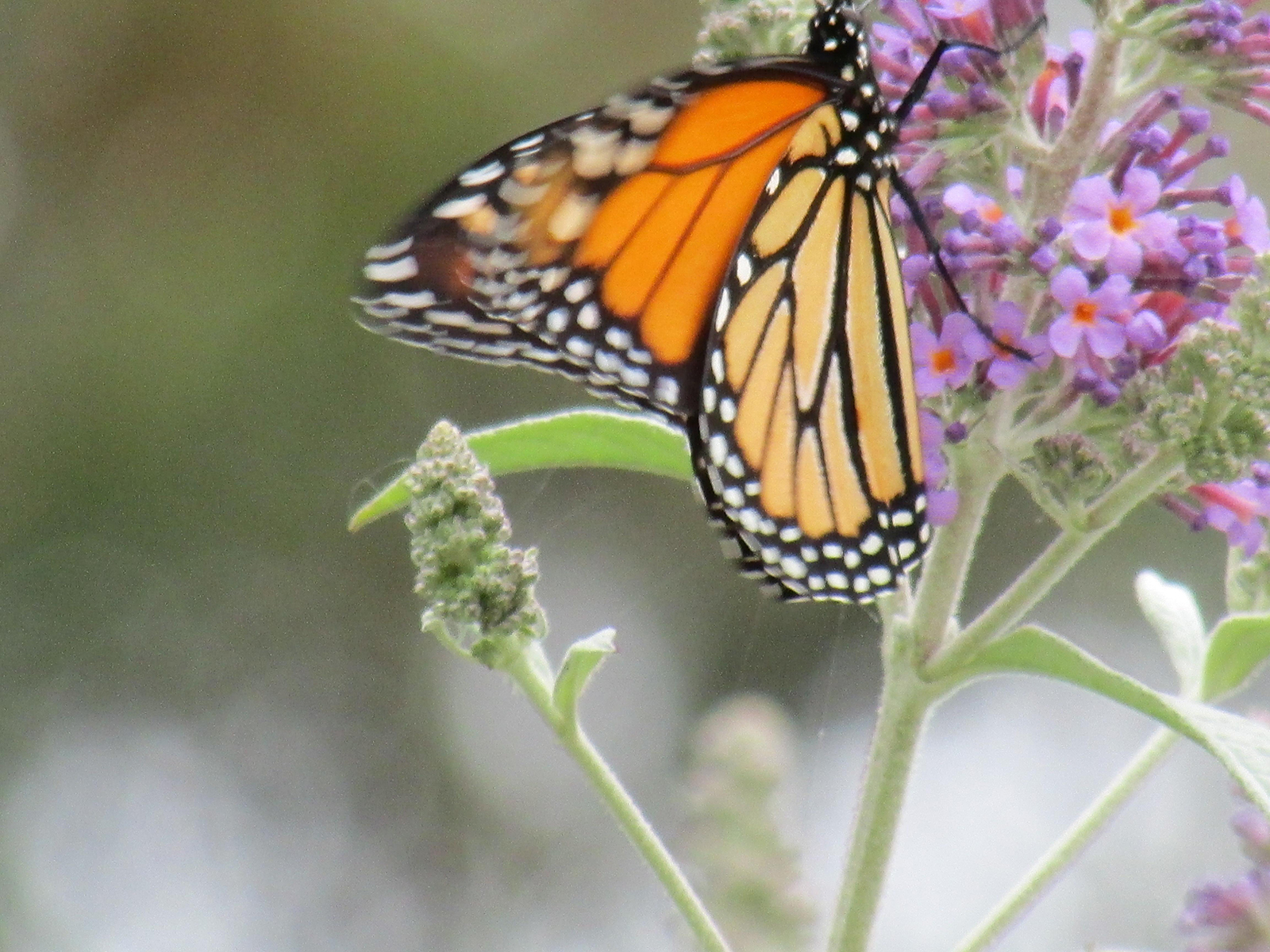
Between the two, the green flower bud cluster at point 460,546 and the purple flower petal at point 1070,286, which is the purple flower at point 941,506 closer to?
the purple flower petal at point 1070,286

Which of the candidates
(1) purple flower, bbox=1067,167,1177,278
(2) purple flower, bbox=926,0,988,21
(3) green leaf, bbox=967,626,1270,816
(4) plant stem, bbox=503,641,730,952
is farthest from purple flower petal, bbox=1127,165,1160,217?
(4) plant stem, bbox=503,641,730,952

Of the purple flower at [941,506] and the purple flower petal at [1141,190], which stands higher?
the purple flower petal at [1141,190]

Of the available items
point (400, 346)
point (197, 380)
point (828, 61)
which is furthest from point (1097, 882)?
point (828, 61)

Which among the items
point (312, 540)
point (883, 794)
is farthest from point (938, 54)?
point (312, 540)

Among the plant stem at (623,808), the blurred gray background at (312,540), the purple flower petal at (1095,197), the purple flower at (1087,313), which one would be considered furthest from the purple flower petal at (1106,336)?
the blurred gray background at (312,540)

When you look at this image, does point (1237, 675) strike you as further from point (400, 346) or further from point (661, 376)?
point (400, 346)

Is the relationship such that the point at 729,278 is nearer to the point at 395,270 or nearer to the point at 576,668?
the point at 395,270
